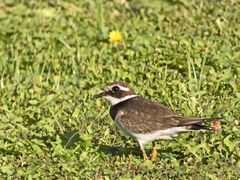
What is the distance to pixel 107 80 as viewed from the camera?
1177cm

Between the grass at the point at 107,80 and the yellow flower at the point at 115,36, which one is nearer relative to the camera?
the grass at the point at 107,80

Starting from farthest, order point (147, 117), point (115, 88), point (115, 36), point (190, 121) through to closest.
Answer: point (115, 36) → point (115, 88) → point (147, 117) → point (190, 121)

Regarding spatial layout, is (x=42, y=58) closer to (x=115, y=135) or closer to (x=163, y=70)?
(x=163, y=70)

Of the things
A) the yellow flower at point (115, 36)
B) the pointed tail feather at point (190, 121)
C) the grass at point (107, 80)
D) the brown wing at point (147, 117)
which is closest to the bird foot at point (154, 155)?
the grass at point (107, 80)

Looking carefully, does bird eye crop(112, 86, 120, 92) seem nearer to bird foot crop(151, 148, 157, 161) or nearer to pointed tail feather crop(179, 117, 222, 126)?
bird foot crop(151, 148, 157, 161)

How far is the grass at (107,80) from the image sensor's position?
9.25 metres

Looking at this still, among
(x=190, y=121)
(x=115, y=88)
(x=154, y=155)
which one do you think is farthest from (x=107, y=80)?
(x=190, y=121)

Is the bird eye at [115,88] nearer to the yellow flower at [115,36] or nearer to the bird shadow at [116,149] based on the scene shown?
the bird shadow at [116,149]

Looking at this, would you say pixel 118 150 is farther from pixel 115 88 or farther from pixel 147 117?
pixel 115 88

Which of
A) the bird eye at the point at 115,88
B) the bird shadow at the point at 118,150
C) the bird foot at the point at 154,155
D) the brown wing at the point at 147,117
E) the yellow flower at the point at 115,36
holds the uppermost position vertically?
the bird eye at the point at 115,88

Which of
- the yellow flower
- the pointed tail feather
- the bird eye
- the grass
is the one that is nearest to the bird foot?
the grass

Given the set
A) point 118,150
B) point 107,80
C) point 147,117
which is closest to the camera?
point 147,117

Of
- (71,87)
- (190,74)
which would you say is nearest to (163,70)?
(190,74)

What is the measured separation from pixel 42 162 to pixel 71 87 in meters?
2.42
